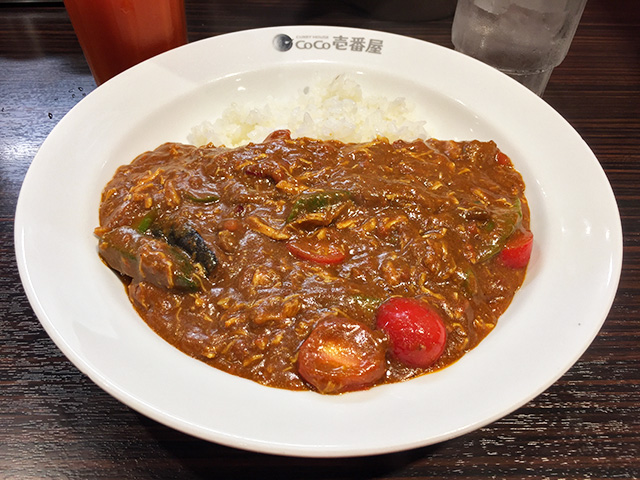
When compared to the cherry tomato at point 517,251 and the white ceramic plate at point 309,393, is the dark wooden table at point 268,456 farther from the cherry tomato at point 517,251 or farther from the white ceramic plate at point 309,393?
the cherry tomato at point 517,251

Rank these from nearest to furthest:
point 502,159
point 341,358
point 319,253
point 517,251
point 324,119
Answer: point 341,358 < point 319,253 < point 517,251 < point 502,159 < point 324,119

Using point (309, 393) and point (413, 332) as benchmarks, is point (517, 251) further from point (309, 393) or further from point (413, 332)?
point (309, 393)

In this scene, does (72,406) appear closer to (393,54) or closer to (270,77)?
(270,77)

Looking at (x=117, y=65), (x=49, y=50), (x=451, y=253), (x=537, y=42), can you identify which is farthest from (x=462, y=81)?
(x=49, y=50)

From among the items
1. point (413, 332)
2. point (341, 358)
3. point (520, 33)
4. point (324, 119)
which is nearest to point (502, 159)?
point (324, 119)

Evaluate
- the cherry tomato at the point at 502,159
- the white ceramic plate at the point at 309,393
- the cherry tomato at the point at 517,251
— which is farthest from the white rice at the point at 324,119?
the cherry tomato at the point at 517,251

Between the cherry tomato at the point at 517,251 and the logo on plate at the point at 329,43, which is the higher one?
the logo on plate at the point at 329,43
